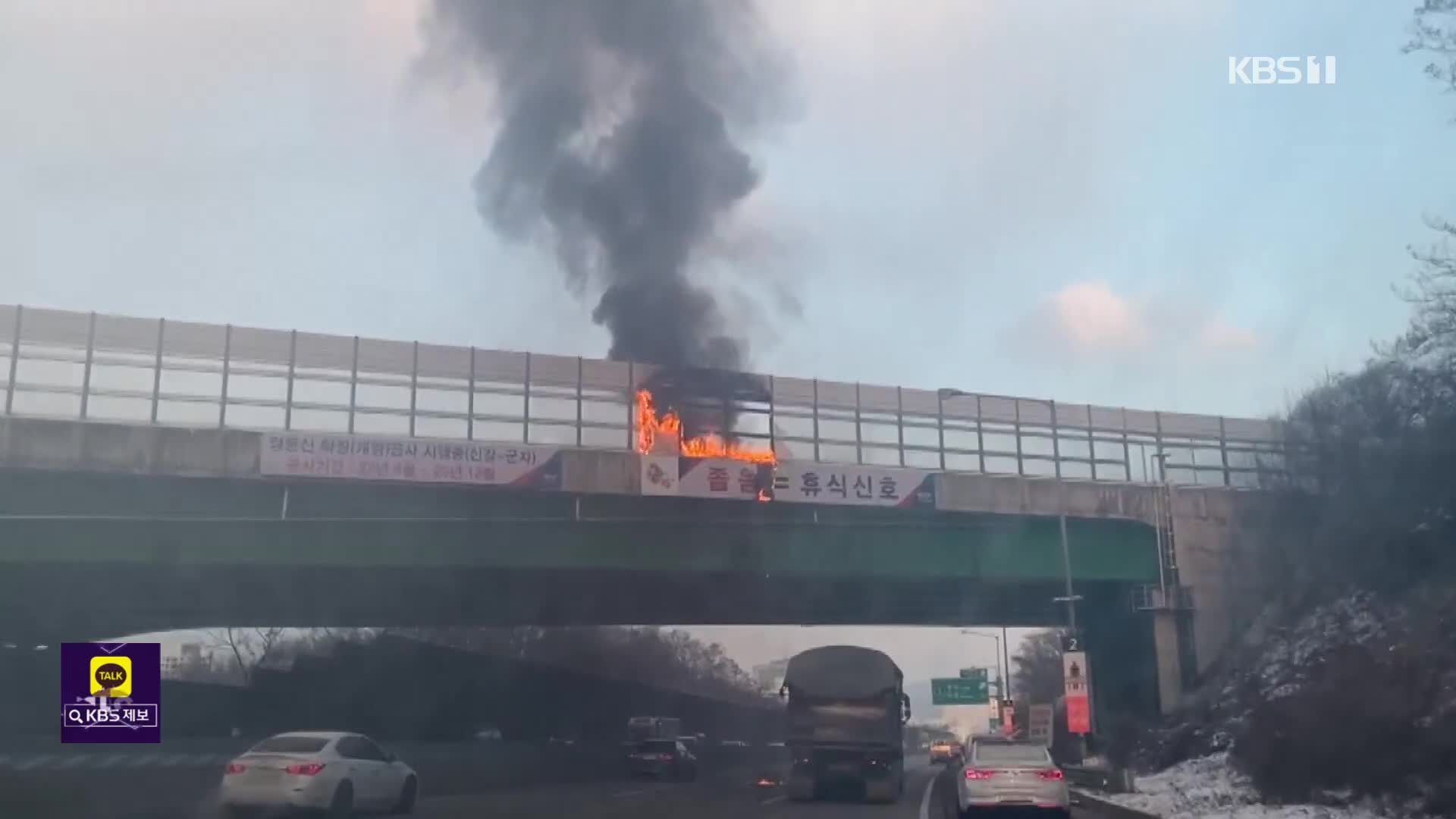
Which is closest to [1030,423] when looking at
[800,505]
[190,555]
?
[800,505]

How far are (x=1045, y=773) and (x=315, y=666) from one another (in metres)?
34.8

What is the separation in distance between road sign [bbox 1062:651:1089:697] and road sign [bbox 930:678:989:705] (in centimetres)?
4981

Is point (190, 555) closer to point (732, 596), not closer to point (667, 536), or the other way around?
point (667, 536)

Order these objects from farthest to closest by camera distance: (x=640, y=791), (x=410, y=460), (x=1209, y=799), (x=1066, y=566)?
(x=1066, y=566) < (x=410, y=460) < (x=640, y=791) < (x=1209, y=799)

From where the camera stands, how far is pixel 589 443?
35188mm

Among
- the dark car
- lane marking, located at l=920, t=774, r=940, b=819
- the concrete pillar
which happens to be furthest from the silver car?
the dark car

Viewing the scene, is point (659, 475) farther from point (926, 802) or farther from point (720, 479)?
point (926, 802)

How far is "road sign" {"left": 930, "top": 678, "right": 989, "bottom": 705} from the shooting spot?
77500 mm

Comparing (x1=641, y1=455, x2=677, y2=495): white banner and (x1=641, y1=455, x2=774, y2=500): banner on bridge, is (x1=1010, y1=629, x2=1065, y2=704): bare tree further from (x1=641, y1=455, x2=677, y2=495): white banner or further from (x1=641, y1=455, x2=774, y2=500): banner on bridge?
(x1=641, y1=455, x2=677, y2=495): white banner

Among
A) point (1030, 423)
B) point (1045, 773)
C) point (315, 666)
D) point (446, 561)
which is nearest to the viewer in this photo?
point (1045, 773)

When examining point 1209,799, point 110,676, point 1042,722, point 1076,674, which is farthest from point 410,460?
point 1209,799

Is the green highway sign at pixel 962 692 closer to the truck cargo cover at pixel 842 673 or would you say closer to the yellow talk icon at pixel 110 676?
the truck cargo cover at pixel 842 673

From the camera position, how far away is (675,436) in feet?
120

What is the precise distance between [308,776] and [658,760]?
23.6 metres
